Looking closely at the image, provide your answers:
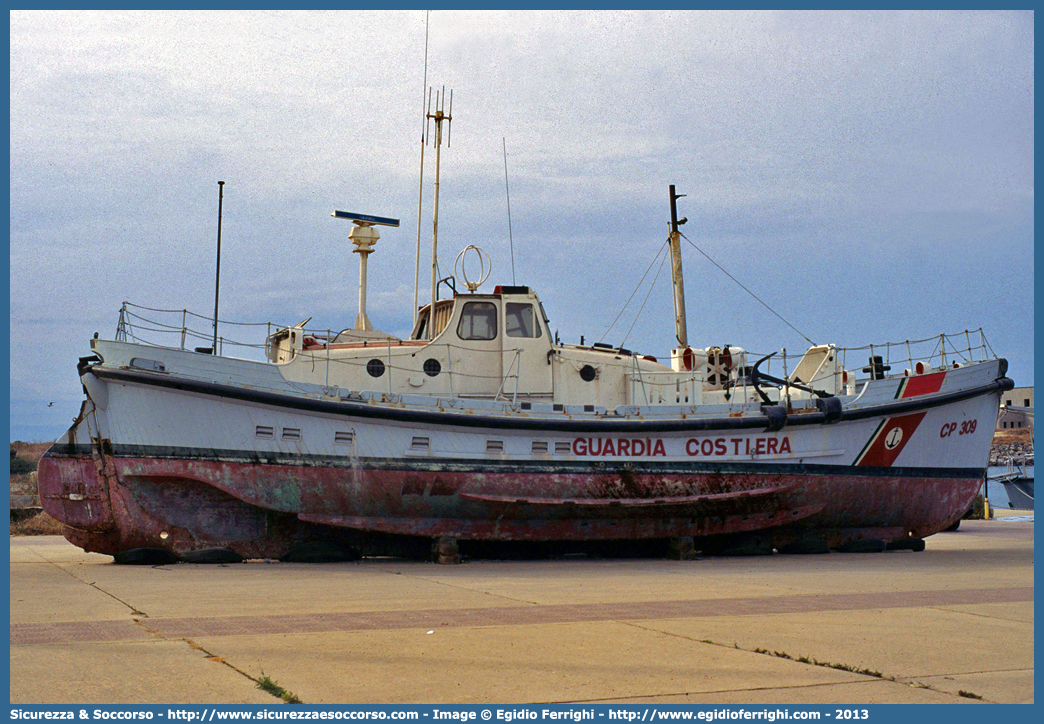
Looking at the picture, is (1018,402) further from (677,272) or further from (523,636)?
(523,636)

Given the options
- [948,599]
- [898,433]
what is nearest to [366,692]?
[948,599]

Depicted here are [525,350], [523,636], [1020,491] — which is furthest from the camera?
[1020,491]

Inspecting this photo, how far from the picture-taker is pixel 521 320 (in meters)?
15.8

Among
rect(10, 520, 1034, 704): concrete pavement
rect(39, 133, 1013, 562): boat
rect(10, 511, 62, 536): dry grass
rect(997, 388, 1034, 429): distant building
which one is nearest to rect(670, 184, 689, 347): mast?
rect(39, 133, 1013, 562): boat

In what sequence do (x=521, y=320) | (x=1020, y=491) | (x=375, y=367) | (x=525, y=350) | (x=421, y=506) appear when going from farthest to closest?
(x=1020, y=491) → (x=521, y=320) → (x=525, y=350) → (x=375, y=367) → (x=421, y=506)

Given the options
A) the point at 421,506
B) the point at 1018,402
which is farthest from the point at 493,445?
the point at 1018,402

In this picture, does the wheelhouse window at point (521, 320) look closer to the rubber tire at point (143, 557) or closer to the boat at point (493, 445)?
the boat at point (493, 445)

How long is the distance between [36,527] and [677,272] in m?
15.0

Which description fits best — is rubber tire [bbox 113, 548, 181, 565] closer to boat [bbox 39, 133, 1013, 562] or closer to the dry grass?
boat [bbox 39, 133, 1013, 562]

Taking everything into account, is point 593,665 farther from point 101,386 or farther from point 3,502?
point 101,386

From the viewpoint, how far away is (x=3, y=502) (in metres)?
5.53

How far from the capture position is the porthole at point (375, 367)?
49.2 feet

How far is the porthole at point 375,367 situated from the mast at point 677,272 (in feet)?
21.8

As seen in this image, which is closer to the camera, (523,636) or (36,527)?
(523,636)
